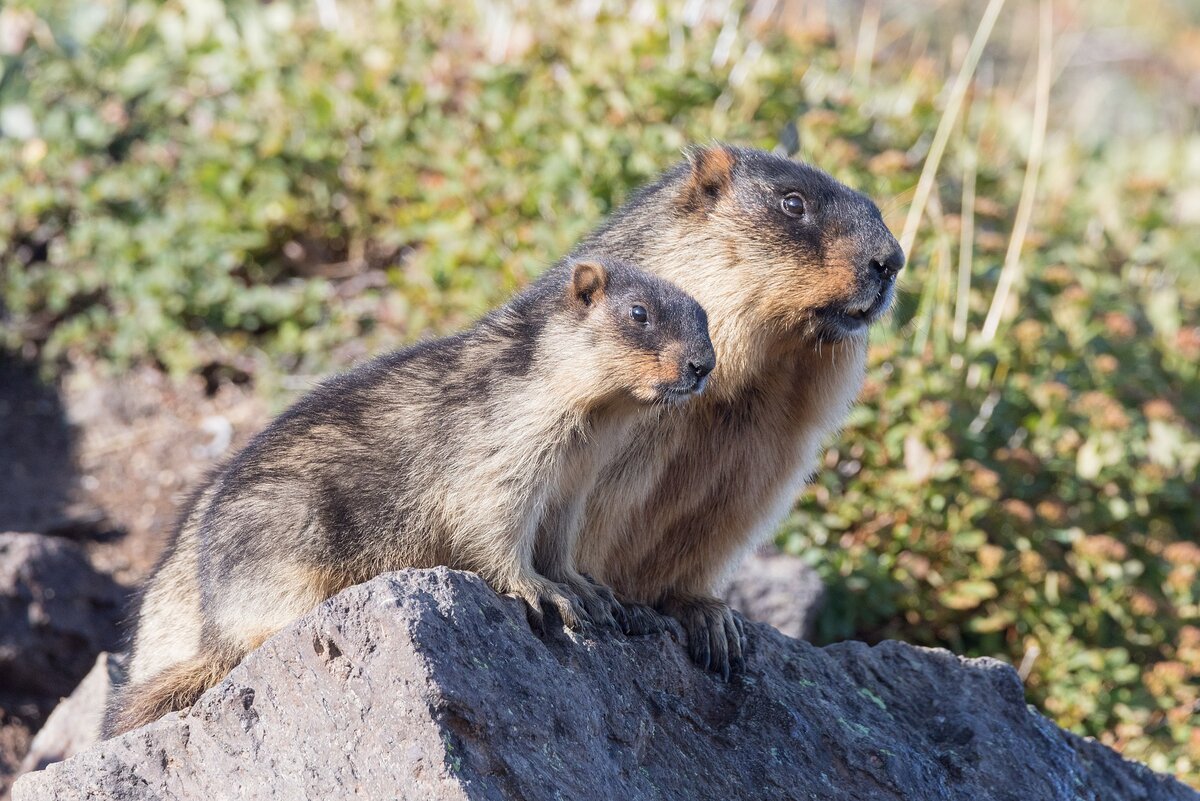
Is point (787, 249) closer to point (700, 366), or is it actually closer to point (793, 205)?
point (793, 205)

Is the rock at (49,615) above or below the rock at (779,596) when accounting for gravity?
below

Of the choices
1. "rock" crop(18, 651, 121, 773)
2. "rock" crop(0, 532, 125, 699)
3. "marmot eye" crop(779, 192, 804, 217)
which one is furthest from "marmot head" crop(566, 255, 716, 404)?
"rock" crop(0, 532, 125, 699)

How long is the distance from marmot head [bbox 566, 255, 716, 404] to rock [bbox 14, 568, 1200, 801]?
84 centimetres

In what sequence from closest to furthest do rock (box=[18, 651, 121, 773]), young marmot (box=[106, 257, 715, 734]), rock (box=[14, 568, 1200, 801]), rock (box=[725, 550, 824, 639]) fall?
1. rock (box=[14, 568, 1200, 801])
2. young marmot (box=[106, 257, 715, 734])
3. rock (box=[18, 651, 121, 773])
4. rock (box=[725, 550, 824, 639])

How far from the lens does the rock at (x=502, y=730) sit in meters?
3.63

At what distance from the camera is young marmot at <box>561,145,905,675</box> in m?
4.87

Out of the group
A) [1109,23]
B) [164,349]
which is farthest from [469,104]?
[1109,23]

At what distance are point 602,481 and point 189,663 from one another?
1518mm

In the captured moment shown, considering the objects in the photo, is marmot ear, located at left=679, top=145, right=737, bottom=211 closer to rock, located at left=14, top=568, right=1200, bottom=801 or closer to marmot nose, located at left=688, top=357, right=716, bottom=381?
marmot nose, located at left=688, top=357, right=716, bottom=381

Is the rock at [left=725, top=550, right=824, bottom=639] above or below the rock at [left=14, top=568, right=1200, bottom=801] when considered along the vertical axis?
below

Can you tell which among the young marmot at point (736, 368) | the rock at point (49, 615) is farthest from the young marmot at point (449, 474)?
the rock at point (49, 615)

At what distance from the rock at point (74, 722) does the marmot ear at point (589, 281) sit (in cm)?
269

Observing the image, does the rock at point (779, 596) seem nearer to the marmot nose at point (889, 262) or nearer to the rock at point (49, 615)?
the marmot nose at point (889, 262)

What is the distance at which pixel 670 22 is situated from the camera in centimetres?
1101
